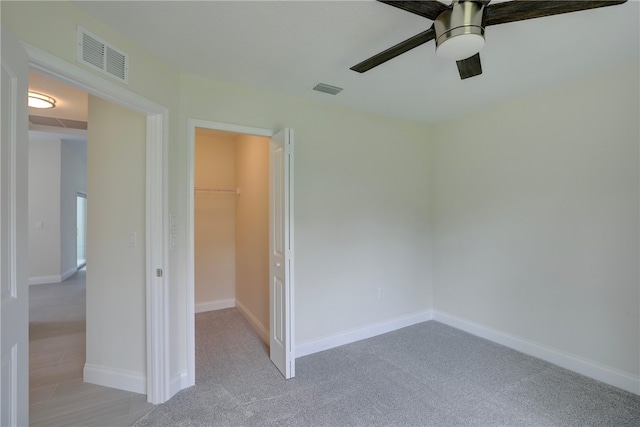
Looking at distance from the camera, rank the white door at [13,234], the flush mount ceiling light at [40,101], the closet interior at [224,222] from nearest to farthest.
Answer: the white door at [13,234] → the flush mount ceiling light at [40,101] → the closet interior at [224,222]

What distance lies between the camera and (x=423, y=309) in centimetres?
383

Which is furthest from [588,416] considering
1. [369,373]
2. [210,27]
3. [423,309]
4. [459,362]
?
[210,27]

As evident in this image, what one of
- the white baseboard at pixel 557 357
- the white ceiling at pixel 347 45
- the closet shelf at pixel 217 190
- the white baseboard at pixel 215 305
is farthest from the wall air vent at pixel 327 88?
the white baseboard at pixel 215 305

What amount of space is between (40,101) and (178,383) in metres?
3.18

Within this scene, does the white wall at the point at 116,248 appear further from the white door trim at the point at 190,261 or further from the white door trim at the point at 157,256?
the white door trim at the point at 190,261

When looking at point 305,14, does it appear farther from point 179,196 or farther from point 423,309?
point 423,309

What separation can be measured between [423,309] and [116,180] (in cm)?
366

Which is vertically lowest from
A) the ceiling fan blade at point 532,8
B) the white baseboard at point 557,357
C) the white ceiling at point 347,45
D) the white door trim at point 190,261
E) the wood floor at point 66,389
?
the wood floor at point 66,389

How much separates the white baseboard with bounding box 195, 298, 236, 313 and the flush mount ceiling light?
2.95 m

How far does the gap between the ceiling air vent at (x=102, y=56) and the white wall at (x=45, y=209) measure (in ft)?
18.1

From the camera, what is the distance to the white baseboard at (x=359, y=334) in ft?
9.75

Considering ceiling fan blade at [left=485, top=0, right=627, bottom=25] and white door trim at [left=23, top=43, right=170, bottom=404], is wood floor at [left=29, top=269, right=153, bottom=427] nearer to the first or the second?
white door trim at [left=23, top=43, right=170, bottom=404]

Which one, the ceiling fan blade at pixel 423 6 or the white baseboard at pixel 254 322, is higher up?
the ceiling fan blade at pixel 423 6

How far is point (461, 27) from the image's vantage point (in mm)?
1389
